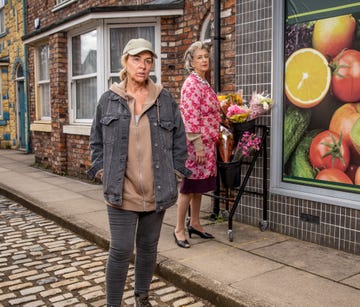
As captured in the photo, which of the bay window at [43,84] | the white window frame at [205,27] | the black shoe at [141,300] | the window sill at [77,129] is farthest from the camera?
the bay window at [43,84]

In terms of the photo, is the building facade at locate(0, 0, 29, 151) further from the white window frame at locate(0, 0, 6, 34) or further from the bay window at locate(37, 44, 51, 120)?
the bay window at locate(37, 44, 51, 120)

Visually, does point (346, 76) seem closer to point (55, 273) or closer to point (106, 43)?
point (55, 273)

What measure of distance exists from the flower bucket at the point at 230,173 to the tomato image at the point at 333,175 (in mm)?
826

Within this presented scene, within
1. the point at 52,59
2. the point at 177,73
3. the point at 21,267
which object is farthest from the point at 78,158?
the point at 21,267

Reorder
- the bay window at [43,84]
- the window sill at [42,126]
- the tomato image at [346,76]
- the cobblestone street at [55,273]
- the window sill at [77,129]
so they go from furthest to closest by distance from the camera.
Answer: the bay window at [43,84]
the window sill at [42,126]
the window sill at [77,129]
the tomato image at [346,76]
the cobblestone street at [55,273]

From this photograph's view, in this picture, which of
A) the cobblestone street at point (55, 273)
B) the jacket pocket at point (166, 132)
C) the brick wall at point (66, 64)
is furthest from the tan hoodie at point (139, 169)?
the brick wall at point (66, 64)

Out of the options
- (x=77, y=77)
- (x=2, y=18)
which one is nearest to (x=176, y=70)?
(x=77, y=77)

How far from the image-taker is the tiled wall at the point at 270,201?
171 inches

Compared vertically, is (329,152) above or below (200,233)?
above

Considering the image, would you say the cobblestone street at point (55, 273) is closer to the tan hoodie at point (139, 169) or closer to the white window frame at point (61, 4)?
the tan hoodie at point (139, 169)

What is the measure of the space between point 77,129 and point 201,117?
5.22 metres

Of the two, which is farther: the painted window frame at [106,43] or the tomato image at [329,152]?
the painted window frame at [106,43]

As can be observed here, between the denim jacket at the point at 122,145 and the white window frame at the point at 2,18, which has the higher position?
the white window frame at the point at 2,18

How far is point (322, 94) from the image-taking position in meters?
4.54
